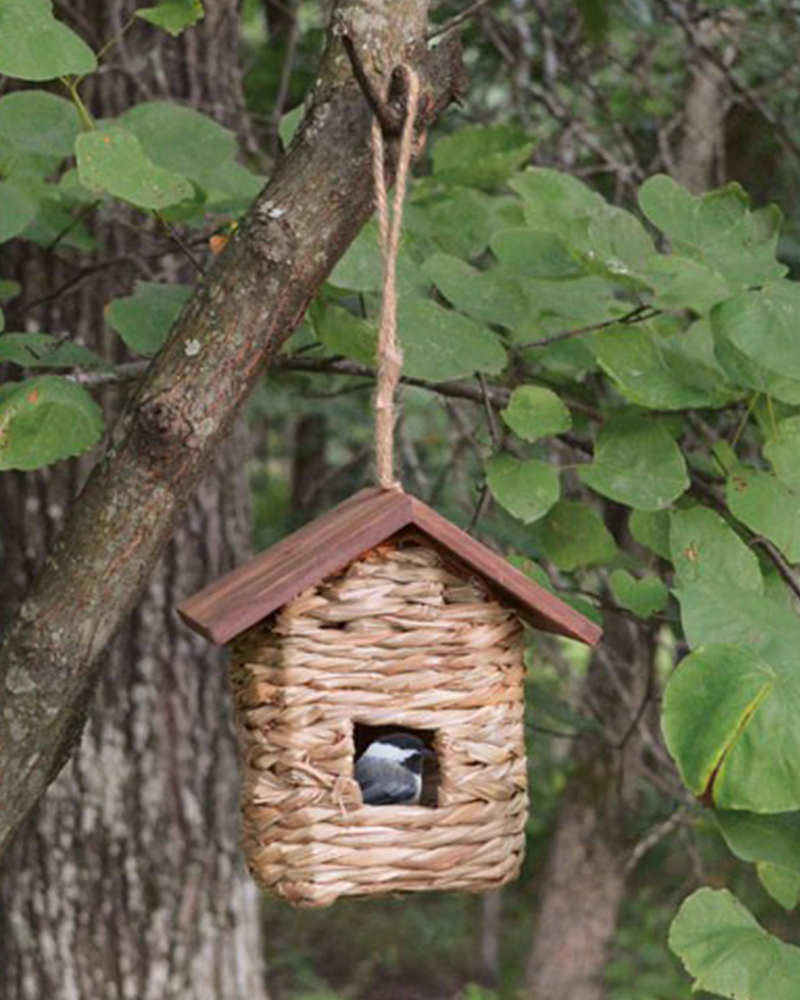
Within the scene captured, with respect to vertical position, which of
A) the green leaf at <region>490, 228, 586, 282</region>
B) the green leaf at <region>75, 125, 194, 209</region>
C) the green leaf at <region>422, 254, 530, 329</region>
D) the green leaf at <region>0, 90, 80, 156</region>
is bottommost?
the green leaf at <region>422, 254, 530, 329</region>

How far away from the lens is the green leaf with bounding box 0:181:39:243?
1.68 m

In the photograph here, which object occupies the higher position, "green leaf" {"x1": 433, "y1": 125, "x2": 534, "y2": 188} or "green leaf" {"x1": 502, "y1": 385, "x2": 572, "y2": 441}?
"green leaf" {"x1": 433, "y1": 125, "x2": 534, "y2": 188}

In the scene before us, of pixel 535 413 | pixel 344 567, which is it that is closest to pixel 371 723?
pixel 344 567

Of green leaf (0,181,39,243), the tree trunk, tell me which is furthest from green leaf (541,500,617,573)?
the tree trunk

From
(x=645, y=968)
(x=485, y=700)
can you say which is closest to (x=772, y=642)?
(x=485, y=700)

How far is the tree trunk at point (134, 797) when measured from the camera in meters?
2.79

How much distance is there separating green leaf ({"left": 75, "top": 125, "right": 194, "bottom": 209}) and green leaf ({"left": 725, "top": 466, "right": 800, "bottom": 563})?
0.64 meters

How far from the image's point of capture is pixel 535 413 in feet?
5.49

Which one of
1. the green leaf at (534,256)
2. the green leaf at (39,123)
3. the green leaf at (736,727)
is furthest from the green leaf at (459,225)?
the green leaf at (736,727)

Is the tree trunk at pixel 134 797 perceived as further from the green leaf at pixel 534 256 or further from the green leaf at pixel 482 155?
the green leaf at pixel 534 256

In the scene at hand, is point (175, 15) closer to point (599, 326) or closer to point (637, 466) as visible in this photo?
point (599, 326)

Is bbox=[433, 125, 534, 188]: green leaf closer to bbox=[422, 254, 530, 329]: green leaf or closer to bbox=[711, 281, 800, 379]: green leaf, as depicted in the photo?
bbox=[422, 254, 530, 329]: green leaf

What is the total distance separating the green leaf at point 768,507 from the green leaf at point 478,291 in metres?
0.30

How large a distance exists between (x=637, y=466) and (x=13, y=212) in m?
0.71
